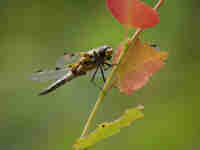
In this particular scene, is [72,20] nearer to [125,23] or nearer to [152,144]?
[152,144]

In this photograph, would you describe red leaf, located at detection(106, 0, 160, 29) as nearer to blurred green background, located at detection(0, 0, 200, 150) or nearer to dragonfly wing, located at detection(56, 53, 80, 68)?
dragonfly wing, located at detection(56, 53, 80, 68)

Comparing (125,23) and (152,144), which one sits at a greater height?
(125,23)

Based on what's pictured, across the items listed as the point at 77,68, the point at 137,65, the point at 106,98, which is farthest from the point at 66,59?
the point at 106,98

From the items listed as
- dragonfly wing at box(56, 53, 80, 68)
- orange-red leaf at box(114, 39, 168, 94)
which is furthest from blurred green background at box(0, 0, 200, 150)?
orange-red leaf at box(114, 39, 168, 94)

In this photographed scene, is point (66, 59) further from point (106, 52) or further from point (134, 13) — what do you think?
point (134, 13)
